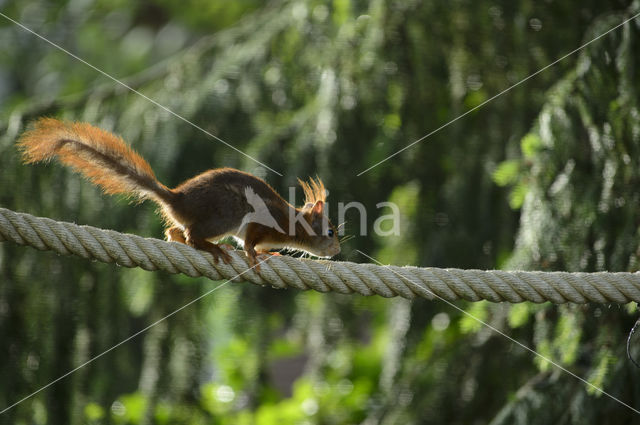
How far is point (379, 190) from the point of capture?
10.5 ft

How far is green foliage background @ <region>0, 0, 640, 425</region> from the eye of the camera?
8.48 ft

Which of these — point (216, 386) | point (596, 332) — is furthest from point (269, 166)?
point (216, 386)

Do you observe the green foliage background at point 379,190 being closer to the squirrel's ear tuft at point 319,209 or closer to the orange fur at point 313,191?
the orange fur at point 313,191

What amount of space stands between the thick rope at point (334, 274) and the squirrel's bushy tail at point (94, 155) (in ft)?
0.91

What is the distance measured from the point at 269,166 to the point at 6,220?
1281mm

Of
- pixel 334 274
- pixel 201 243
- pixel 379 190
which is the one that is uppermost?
pixel 334 274

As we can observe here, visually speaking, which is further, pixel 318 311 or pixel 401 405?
pixel 318 311

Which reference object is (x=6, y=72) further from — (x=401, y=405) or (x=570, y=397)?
(x=570, y=397)

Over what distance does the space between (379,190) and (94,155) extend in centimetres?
135

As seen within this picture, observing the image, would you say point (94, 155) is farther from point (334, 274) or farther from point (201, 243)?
point (334, 274)

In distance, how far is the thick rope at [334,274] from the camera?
6.43ft

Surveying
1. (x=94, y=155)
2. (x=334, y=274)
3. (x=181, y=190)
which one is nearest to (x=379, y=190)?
(x=181, y=190)

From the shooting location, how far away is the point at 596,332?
255 cm

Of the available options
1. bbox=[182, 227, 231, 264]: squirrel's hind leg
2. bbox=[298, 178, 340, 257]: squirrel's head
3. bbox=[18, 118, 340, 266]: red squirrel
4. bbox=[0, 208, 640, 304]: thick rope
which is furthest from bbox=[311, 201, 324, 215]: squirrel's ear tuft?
bbox=[0, 208, 640, 304]: thick rope
